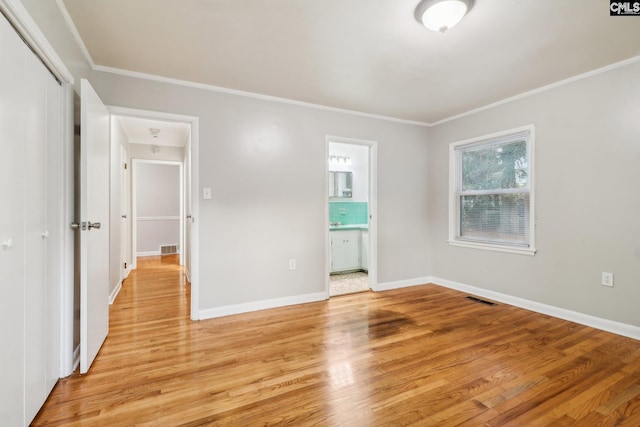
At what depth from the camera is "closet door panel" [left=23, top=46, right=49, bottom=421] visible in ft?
4.89

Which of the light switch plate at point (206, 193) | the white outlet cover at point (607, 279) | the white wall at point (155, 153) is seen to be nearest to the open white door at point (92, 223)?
the light switch plate at point (206, 193)

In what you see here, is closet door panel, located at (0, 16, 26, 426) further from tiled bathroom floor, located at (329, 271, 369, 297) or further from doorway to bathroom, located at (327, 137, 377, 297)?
→ tiled bathroom floor, located at (329, 271, 369, 297)

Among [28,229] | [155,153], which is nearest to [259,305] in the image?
[28,229]

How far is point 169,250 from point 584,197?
7792mm

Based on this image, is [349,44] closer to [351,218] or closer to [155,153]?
[351,218]

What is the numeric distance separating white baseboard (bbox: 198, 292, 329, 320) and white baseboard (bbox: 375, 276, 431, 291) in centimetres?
87

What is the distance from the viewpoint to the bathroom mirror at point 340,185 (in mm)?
5656

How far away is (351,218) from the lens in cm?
582

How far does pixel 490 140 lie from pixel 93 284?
4.30 m

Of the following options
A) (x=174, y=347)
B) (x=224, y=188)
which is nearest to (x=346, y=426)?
(x=174, y=347)

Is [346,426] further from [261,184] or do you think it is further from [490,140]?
[490,140]

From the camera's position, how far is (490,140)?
3.69 meters

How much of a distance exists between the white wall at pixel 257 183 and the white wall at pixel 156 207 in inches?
181

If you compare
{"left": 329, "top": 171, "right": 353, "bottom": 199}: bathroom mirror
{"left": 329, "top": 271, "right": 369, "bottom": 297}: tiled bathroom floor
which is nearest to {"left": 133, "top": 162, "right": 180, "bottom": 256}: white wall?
{"left": 329, "top": 171, "right": 353, "bottom": 199}: bathroom mirror
